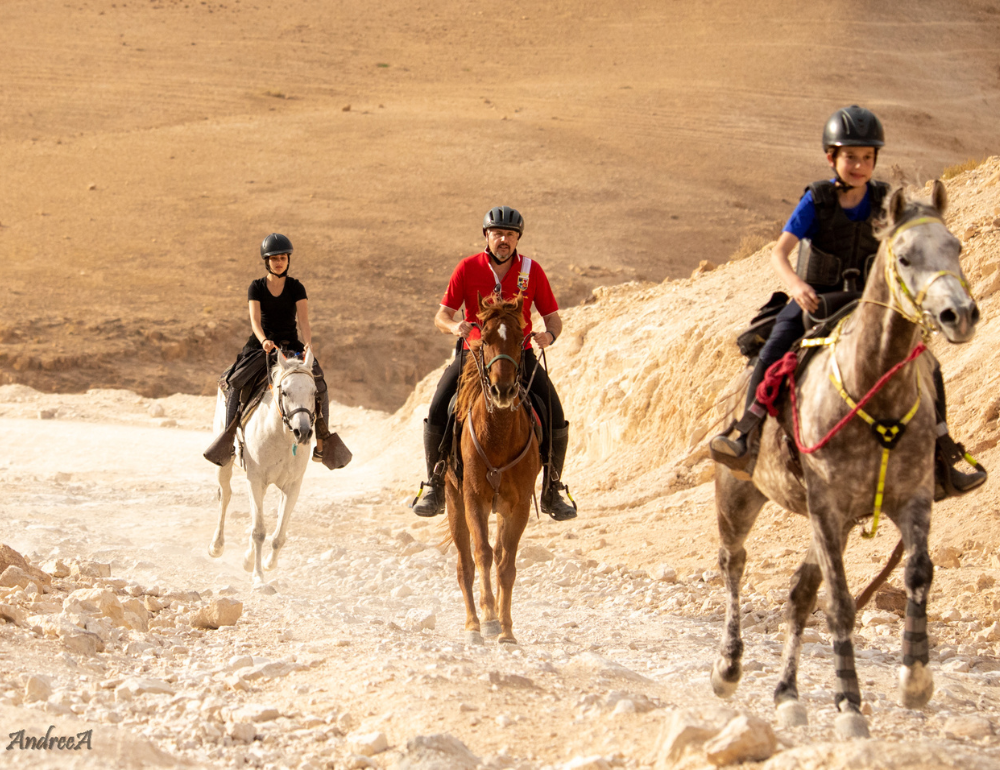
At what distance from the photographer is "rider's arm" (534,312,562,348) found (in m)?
7.88

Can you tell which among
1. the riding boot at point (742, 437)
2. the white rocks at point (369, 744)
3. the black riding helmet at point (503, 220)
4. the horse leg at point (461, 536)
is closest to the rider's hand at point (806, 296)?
the riding boot at point (742, 437)

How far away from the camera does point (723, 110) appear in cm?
5853

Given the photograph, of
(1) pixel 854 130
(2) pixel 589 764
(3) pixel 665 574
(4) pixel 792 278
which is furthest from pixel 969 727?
(3) pixel 665 574

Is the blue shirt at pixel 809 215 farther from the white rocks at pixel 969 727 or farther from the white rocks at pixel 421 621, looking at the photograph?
the white rocks at pixel 421 621

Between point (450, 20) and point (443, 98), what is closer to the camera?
point (443, 98)

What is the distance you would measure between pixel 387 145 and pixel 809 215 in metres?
46.0

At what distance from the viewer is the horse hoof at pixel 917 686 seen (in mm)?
5051

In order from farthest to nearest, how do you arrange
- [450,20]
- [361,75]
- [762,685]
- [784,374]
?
[450,20], [361,75], [762,685], [784,374]

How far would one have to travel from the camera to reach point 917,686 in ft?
16.6

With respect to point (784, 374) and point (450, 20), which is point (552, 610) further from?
point (450, 20)

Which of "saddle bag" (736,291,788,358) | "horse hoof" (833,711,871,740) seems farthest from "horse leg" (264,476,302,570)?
"horse hoof" (833,711,871,740)

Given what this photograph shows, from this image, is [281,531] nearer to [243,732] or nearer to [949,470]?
[243,732]

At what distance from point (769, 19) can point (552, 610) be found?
7130 centimetres

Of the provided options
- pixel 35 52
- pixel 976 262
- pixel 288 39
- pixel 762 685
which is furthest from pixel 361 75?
pixel 762 685
